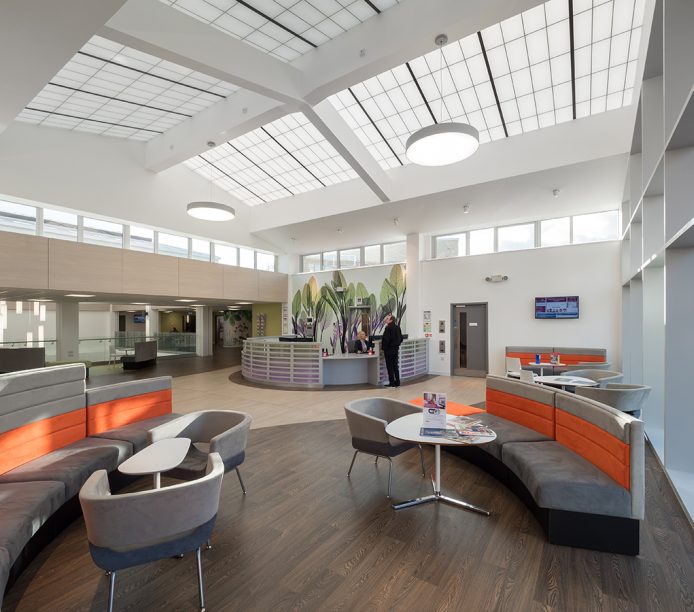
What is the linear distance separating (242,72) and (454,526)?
5.97 m

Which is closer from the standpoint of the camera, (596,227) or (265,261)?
(596,227)

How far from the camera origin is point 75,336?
11055 millimetres

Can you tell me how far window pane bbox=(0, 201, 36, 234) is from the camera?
23.8 feet

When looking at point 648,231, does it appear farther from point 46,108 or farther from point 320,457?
point 46,108

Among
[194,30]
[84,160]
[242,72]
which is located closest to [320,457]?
[242,72]

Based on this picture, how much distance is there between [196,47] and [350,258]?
29.7ft

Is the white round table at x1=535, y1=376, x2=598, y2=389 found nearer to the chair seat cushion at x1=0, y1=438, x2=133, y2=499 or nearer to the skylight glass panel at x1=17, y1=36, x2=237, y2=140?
the chair seat cushion at x1=0, y1=438, x2=133, y2=499

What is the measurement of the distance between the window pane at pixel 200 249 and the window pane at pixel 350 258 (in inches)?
185

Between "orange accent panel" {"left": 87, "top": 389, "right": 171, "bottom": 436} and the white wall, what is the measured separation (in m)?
7.88

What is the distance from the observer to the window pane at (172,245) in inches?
408

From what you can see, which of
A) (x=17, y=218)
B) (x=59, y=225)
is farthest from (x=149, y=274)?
(x=17, y=218)

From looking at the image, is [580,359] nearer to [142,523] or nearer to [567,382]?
[567,382]

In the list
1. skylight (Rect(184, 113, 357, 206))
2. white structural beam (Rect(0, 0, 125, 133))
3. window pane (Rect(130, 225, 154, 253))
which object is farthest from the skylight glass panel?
window pane (Rect(130, 225, 154, 253))

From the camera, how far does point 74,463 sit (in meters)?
2.97
